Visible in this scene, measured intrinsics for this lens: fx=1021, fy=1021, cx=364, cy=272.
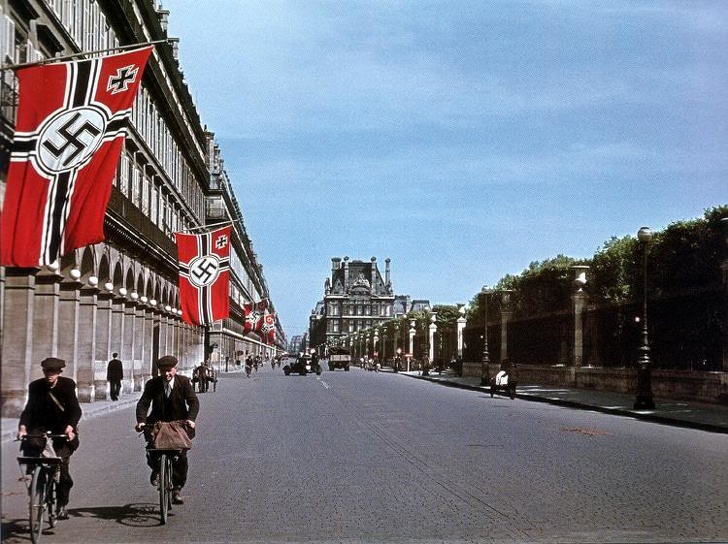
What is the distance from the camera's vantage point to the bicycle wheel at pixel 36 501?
27.6ft

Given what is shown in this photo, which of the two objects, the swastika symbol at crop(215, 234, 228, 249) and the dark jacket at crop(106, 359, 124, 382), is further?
the swastika symbol at crop(215, 234, 228, 249)

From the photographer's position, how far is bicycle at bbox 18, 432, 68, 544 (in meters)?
8.46

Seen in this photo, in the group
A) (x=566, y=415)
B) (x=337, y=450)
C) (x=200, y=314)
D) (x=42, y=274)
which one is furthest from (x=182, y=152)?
(x=337, y=450)

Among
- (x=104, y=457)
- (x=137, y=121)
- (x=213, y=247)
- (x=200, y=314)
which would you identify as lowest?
(x=104, y=457)

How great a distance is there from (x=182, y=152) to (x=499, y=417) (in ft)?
141

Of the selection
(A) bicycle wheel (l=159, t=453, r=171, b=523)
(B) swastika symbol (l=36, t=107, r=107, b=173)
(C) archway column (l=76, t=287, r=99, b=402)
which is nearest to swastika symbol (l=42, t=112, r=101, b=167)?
(B) swastika symbol (l=36, t=107, r=107, b=173)

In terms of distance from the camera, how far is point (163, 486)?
9.69 meters

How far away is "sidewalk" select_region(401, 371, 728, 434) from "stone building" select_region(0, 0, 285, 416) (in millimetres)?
14800

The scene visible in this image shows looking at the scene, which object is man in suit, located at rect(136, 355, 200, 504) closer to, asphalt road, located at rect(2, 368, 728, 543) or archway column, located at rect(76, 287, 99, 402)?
asphalt road, located at rect(2, 368, 728, 543)

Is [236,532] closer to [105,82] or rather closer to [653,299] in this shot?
[105,82]

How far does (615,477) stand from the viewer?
13.2 m

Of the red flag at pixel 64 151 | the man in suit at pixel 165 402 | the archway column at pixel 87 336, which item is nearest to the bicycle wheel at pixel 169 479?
the man in suit at pixel 165 402

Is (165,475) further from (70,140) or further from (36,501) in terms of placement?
(70,140)

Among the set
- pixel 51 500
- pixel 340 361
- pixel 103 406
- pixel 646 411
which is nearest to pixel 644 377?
pixel 646 411
